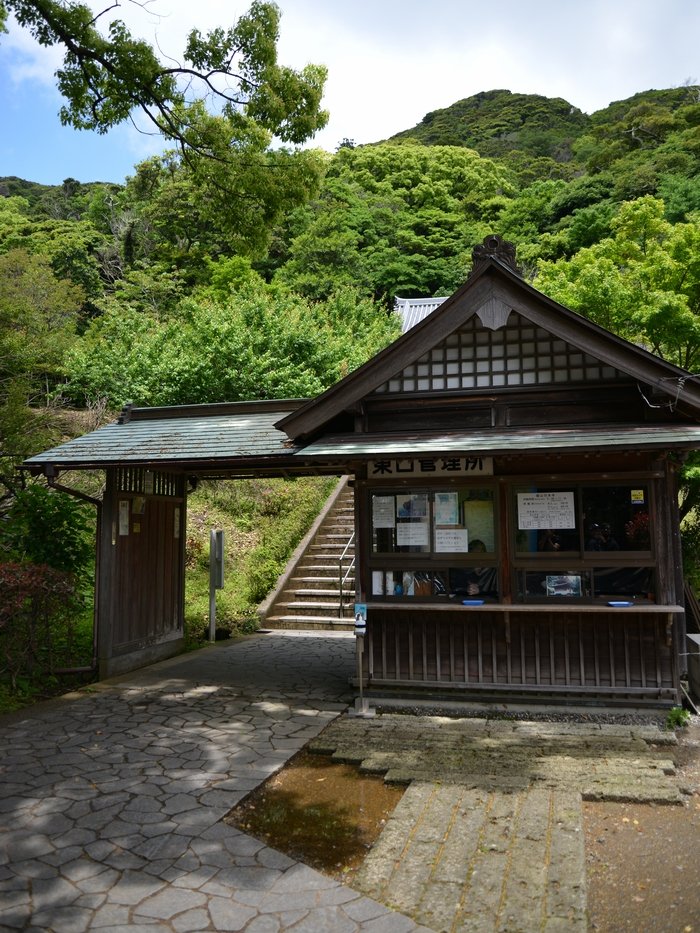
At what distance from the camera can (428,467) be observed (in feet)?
27.7

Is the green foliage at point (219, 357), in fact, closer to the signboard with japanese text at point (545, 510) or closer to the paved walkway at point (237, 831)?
the signboard with japanese text at point (545, 510)

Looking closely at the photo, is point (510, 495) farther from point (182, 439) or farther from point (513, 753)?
point (182, 439)

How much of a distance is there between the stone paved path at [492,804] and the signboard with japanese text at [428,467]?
2.99 m

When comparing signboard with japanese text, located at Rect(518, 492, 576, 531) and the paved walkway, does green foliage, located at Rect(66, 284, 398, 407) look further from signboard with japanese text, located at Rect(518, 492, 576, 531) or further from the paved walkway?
the paved walkway

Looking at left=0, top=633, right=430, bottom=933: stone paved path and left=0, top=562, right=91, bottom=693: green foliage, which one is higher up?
left=0, top=562, right=91, bottom=693: green foliage

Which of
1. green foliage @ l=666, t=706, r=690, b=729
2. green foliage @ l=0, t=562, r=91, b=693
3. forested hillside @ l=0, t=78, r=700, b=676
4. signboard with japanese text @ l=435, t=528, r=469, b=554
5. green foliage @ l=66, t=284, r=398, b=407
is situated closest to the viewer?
green foliage @ l=666, t=706, r=690, b=729

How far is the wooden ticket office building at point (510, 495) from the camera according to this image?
7848mm

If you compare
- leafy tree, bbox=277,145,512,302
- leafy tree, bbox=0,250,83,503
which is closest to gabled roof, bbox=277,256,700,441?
leafy tree, bbox=0,250,83,503

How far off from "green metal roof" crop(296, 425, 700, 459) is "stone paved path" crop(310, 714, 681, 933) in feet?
10.3

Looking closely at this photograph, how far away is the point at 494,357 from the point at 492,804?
17.5 ft

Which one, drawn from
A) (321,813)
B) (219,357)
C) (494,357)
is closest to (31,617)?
(321,813)

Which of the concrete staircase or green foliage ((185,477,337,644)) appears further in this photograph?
green foliage ((185,477,337,644))

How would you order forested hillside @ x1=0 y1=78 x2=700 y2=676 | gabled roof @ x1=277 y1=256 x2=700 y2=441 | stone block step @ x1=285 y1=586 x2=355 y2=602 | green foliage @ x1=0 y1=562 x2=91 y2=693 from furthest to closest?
stone block step @ x1=285 y1=586 x2=355 y2=602 → forested hillside @ x1=0 y1=78 x2=700 y2=676 → green foliage @ x1=0 y1=562 x2=91 y2=693 → gabled roof @ x1=277 y1=256 x2=700 y2=441

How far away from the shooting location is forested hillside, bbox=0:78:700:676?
517 inches
